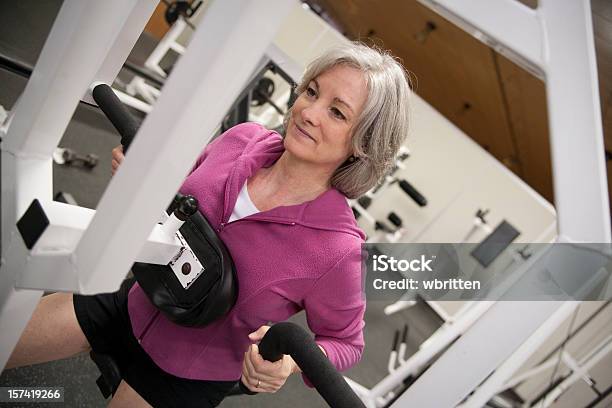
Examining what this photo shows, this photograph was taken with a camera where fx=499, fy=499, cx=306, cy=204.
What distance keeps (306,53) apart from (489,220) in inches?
102

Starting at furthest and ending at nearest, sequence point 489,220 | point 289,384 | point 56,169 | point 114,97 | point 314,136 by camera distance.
Answer: point 489,220
point 56,169
point 289,384
point 314,136
point 114,97

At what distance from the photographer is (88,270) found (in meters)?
0.58

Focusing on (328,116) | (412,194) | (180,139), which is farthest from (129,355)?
(412,194)

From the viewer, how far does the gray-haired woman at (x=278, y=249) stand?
1098 millimetres

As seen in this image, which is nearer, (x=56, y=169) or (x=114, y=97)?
(x=114, y=97)

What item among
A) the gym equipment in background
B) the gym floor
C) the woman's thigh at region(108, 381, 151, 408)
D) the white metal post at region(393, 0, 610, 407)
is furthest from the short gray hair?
the gym equipment in background

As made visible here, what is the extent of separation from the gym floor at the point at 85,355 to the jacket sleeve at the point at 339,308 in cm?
108

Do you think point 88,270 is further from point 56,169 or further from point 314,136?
point 56,169

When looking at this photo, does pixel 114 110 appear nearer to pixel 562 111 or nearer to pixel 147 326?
pixel 147 326

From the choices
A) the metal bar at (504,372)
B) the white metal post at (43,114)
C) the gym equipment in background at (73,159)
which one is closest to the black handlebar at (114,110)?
the white metal post at (43,114)

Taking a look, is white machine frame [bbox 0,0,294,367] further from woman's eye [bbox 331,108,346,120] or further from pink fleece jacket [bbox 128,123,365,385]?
woman's eye [bbox 331,108,346,120]

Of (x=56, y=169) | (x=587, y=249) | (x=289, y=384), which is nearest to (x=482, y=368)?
(x=587, y=249)

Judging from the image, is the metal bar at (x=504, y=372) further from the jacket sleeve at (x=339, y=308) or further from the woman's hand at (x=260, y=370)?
the woman's hand at (x=260, y=370)

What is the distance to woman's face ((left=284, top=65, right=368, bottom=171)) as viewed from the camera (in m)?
1.07
